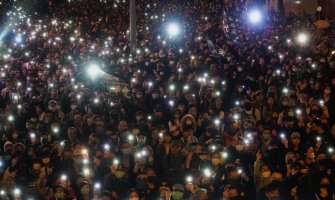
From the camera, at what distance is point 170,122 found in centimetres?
1132

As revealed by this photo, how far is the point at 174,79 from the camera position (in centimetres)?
1416

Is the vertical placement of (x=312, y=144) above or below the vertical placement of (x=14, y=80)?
below

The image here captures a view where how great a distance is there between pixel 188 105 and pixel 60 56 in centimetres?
811

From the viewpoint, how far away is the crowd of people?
838cm

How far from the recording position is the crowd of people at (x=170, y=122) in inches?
330

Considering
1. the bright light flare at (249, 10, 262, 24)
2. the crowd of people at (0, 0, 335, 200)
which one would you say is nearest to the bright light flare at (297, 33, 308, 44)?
the crowd of people at (0, 0, 335, 200)

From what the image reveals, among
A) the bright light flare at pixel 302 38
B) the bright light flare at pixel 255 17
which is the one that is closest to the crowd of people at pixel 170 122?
the bright light flare at pixel 302 38

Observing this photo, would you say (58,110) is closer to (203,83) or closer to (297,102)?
(203,83)

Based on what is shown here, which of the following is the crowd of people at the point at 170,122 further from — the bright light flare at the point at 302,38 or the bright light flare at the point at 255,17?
the bright light flare at the point at 255,17

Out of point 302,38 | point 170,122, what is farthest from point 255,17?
point 170,122

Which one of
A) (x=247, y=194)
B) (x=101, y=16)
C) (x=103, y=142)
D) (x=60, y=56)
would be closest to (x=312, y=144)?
(x=247, y=194)

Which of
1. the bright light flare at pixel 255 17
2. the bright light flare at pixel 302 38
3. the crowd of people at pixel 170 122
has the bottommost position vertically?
the crowd of people at pixel 170 122

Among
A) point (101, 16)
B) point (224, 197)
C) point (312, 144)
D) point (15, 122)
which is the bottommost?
point (224, 197)

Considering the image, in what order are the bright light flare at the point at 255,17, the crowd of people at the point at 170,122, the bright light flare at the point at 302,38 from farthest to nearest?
the bright light flare at the point at 255,17, the bright light flare at the point at 302,38, the crowd of people at the point at 170,122
